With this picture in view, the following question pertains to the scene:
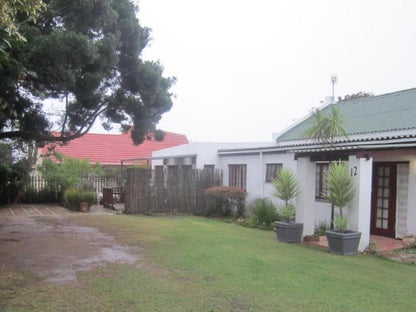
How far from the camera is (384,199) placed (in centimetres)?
1234

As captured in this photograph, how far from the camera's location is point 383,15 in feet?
43.2

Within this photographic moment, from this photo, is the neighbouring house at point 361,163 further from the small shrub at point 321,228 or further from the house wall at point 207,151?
the small shrub at point 321,228

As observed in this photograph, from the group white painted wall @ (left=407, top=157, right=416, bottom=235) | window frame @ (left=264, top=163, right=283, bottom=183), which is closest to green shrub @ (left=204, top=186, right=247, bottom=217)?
window frame @ (left=264, top=163, right=283, bottom=183)

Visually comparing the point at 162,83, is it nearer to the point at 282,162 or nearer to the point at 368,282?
the point at 282,162

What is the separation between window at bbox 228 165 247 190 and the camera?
18.0 meters

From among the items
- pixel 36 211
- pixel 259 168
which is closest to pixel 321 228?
pixel 259 168

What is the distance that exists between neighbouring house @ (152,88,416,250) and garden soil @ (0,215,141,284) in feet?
17.3

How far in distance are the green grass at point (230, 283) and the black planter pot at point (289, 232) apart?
0.45 m

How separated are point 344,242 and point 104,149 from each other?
2524cm

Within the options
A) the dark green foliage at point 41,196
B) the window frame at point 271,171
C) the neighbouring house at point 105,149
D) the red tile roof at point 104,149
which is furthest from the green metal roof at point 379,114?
the red tile roof at point 104,149

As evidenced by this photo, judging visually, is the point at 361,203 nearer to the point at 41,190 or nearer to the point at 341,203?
the point at 341,203

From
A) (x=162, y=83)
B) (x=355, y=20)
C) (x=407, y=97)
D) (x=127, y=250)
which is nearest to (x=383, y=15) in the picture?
(x=355, y=20)

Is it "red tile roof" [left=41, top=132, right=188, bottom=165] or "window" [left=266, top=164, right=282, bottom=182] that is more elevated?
"red tile roof" [left=41, top=132, right=188, bottom=165]

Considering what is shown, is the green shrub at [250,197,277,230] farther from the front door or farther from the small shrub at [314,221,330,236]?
the front door
